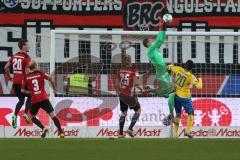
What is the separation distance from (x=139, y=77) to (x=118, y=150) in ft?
20.1

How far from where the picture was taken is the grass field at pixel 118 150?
8.71 metres

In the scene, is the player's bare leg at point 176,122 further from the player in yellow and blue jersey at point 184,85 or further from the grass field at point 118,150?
the grass field at point 118,150

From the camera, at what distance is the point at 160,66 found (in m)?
13.8

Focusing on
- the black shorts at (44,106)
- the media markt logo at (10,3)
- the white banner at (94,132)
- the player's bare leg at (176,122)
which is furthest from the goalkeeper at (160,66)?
the media markt logo at (10,3)

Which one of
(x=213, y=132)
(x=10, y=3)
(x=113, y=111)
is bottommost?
(x=213, y=132)

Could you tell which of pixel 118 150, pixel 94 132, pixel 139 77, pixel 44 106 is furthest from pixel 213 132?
pixel 118 150

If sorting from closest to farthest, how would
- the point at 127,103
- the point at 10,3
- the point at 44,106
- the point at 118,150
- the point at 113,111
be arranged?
1. the point at 118,150
2. the point at 44,106
3. the point at 127,103
4. the point at 113,111
5. the point at 10,3

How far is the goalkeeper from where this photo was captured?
43.6 ft

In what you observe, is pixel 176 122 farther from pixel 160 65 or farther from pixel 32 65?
pixel 32 65

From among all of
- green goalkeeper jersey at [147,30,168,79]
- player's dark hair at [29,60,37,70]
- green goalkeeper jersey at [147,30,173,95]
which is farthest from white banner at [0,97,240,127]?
green goalkeeper jersey at [147,30,168,79]

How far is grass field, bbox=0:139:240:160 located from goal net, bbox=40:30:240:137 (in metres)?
4.67

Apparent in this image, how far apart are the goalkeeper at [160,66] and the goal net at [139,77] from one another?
0.51 meters

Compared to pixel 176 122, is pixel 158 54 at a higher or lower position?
higher

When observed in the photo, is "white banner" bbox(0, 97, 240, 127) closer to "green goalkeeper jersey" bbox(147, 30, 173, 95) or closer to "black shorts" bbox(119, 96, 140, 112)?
"black shorts" bbox(119, 96, 140, 112)
